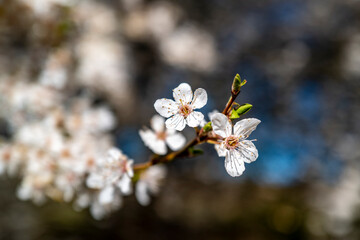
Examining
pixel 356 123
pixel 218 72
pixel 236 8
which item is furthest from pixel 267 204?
pixel 236 8

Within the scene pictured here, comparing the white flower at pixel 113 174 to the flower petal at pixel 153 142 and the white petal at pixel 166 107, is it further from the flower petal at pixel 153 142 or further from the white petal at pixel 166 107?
the white petal at pixel 166 107

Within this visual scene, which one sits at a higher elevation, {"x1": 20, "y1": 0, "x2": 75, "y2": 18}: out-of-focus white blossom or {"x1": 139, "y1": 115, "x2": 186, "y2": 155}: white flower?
{"x1": 20, "y1": 0, "x2": 75, "y2": 18}: out-of-focus white blossom

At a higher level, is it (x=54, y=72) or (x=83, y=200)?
(x=54, y=72)

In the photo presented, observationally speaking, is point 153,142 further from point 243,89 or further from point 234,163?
point 243,89

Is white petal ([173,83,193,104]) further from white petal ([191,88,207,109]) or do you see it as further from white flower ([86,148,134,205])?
white flower ([86,148,134,205])

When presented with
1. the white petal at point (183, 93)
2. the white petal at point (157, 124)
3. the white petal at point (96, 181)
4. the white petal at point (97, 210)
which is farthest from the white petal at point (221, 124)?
the white petal at point (97, 210)

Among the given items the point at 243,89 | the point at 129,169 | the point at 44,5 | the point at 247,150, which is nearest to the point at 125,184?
the point at 129,169

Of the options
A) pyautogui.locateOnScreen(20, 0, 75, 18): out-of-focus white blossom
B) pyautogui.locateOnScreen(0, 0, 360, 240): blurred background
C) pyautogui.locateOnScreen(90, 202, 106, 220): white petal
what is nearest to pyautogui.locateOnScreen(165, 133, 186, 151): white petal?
pyautogui.locateOnScreen(90, 202, 106, 220): white petal
